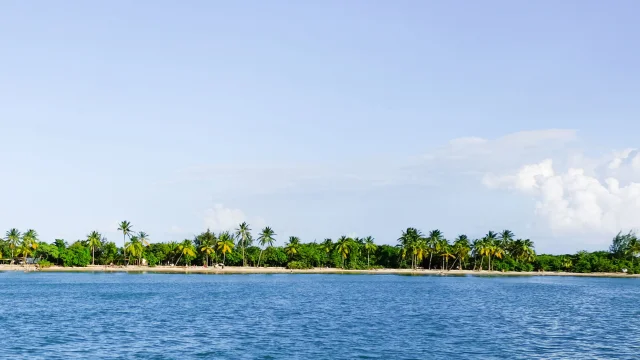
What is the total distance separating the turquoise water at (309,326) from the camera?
149 feet

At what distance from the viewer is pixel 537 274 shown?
19362cm

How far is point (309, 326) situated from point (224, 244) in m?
134

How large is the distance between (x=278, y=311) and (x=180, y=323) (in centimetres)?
1537

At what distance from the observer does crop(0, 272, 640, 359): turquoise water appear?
45.4 metres

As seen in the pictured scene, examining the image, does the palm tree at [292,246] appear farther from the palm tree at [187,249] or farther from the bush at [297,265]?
the palm tree at [187,249]

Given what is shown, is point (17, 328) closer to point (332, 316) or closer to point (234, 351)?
point (234, 351)

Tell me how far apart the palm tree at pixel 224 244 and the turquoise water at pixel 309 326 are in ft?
301

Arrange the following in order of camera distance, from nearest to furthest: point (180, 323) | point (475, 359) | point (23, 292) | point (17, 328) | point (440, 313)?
point (475, 359) < point (17, 328) < point (180, 323) < point (440, 313) < point (23, 292)

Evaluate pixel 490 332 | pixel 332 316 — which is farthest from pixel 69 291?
pixel 490 332

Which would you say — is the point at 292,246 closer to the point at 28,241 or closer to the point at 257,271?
the point at 257,271

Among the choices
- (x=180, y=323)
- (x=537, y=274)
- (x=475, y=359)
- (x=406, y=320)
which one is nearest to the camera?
(x=475, y=359)

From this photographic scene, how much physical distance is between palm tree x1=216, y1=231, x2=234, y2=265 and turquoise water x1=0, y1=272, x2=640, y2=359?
9179 centimetres

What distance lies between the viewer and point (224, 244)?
623 feet

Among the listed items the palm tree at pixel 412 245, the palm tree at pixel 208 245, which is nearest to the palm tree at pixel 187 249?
the palm tree at pixel 208 245
